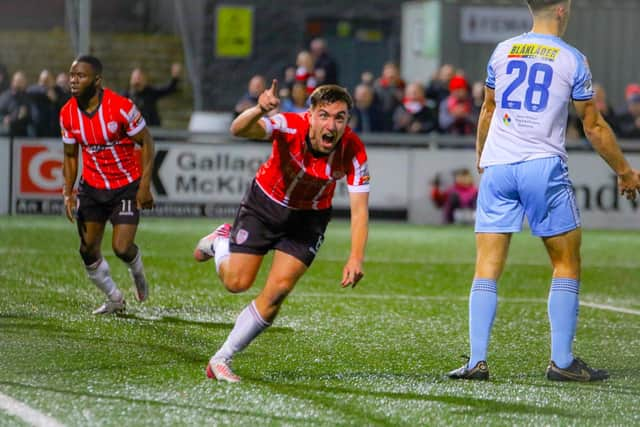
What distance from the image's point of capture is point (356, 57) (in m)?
29.2

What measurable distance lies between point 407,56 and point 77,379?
19.9m

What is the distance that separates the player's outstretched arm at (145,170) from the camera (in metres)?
9.80

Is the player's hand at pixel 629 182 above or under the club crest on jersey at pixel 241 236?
above

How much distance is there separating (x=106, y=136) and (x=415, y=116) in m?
9.84

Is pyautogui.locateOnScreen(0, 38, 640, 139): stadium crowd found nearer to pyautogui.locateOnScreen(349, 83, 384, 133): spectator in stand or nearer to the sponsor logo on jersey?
pyautogui.locateOnScreen(349, 83, 384, 133): spectator in stand

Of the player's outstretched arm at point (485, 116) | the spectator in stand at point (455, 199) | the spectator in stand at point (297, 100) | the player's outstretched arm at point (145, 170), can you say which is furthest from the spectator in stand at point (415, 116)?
the player's outstretched arm at point (485, 116)

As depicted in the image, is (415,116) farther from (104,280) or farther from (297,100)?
(104,280)

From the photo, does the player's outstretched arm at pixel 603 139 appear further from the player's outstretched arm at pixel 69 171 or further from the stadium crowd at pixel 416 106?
the stadium crowd at pixel 416 106

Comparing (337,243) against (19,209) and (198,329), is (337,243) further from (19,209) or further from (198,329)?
(198,329)

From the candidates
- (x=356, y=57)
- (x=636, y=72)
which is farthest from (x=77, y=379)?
(x=356, y=57)

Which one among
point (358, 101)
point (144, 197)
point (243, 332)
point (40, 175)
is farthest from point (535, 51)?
point (358, 101)

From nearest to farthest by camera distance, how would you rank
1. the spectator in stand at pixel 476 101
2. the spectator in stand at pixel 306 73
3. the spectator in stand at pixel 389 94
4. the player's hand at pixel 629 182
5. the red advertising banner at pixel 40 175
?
the player's hand at pixel 629 182 < the red advertising banner at pixel 40 175 < the spectator in stand at pixel 306 73 < the spectator in stand at pixel 389 94 < the spectator in stand at pixel 476 101

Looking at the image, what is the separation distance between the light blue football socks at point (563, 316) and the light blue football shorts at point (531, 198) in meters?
0.30

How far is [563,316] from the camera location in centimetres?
739
